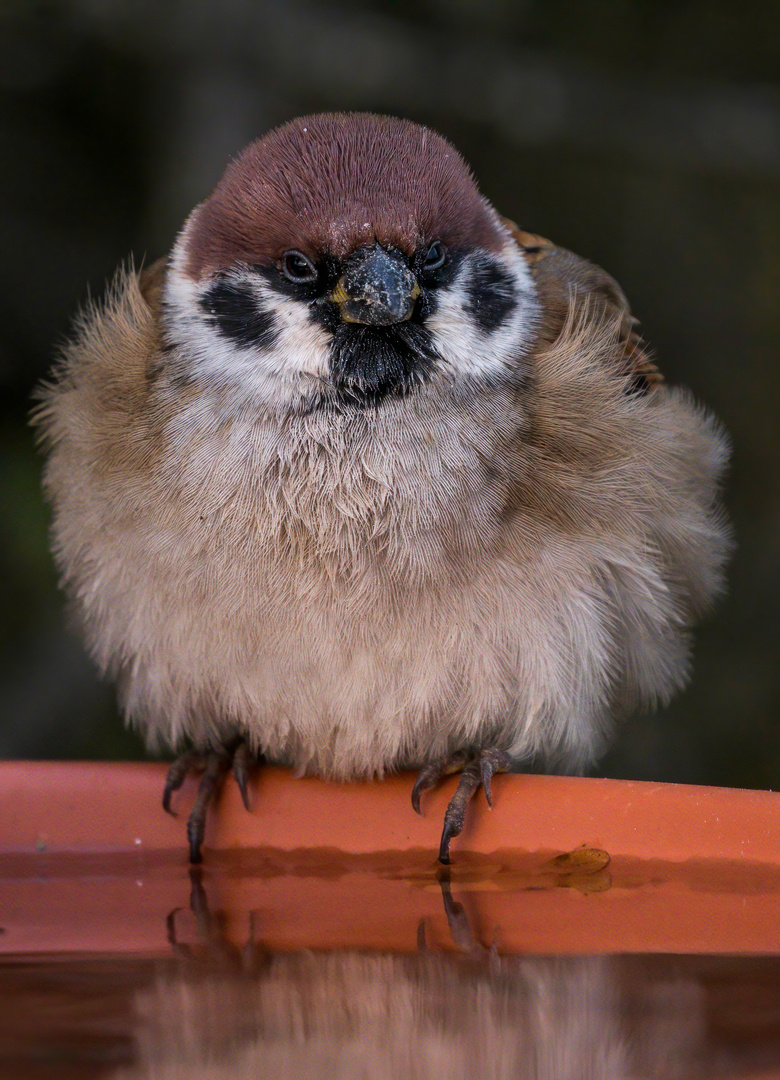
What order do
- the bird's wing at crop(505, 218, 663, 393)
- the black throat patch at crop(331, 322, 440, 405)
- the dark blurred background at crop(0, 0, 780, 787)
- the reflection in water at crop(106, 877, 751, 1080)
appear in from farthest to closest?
the dark blurred background at crop(0, 0, 780, 787), the bird's wing at crop(505, 218, 663, 393), the black throat patch at crop(331, 322, 440, 405), the reflection in water at crop(106, 877, 751, 1080)

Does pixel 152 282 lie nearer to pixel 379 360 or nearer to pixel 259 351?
pixel 259 351

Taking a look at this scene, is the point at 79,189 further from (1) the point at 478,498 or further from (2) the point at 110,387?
(1) the point at 478,498

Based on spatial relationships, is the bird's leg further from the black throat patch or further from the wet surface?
the black throat patch

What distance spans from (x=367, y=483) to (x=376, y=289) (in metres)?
0.35

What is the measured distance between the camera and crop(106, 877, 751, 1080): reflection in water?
1.37 metres

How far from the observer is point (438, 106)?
4.34 m

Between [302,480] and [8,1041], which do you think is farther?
[302,480]

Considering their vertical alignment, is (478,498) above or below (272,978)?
above

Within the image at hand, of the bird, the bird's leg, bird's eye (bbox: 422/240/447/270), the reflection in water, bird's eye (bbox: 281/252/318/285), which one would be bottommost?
the bird's leg

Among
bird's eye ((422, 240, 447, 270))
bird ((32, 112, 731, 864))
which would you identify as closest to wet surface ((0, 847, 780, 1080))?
bird ((32, 112, 731, 864))

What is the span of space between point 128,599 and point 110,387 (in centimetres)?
43

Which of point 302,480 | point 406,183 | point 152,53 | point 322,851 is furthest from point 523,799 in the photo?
point 152,53

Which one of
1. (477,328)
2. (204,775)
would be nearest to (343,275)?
(477,328)

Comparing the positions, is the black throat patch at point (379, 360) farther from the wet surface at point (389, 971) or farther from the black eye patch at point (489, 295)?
the wet surface at point (389, 971)
